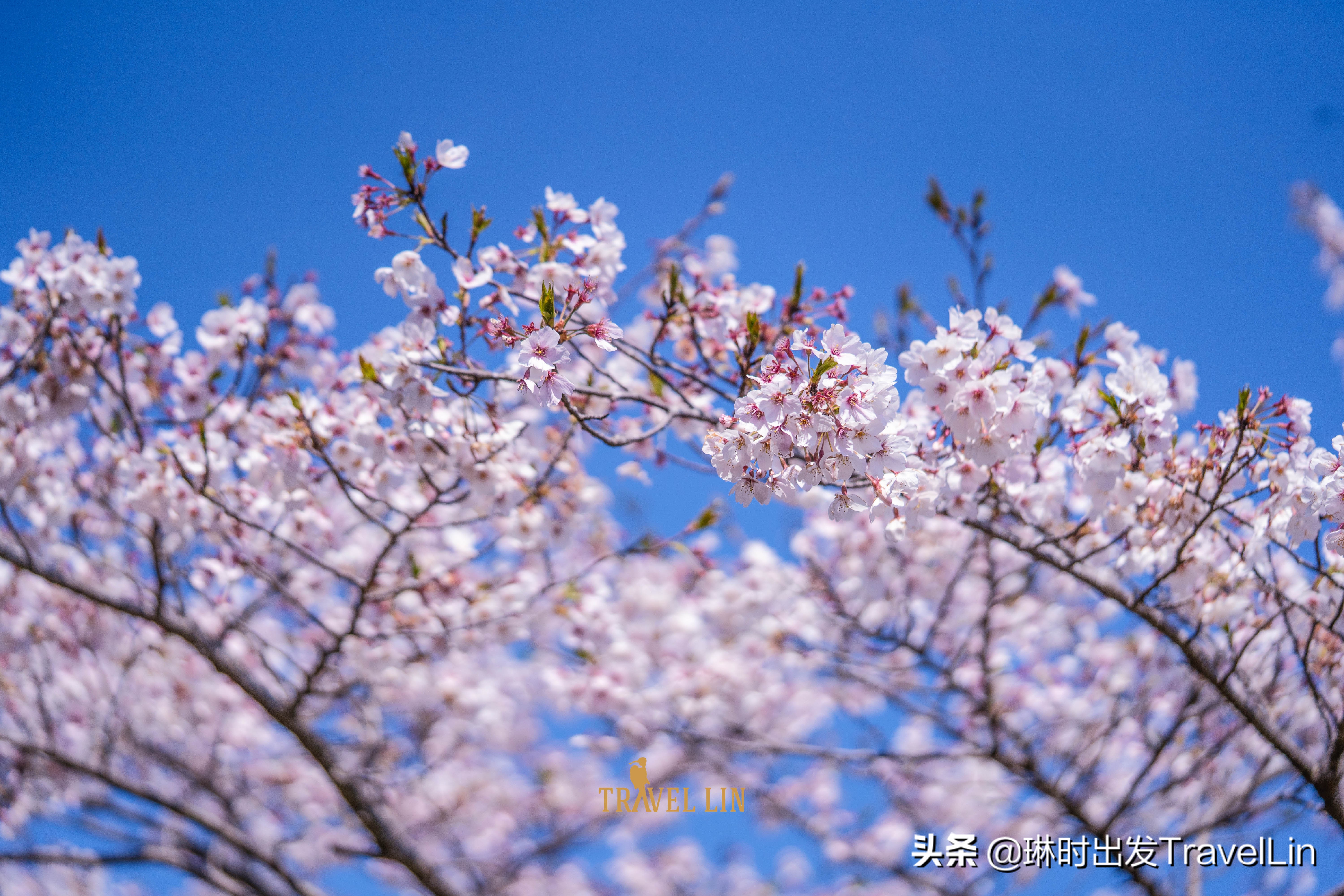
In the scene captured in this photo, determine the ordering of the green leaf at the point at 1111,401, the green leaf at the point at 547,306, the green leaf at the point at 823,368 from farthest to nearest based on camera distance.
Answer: the green leaf at the point at 1111,401
the green leaf at the point at 547,306
the green leaf at the point at 823,368

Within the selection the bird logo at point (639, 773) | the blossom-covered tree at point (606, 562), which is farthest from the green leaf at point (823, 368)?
the bird logo at point (639, 773)

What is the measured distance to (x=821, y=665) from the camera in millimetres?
4680

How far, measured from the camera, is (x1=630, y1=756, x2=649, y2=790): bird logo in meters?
5.14

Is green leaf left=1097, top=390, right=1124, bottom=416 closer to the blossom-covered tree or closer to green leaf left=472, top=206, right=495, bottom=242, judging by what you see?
the blossom-covered tree

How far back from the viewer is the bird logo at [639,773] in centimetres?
514

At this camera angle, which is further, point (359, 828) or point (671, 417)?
point (359, 828)

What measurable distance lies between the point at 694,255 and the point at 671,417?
112 cm

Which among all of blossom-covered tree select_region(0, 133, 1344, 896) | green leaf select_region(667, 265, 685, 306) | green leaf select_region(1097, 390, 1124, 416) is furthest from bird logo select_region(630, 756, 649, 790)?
green leaf select_region(1097, 390, 1124, 416)

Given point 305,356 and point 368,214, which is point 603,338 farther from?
point 305,356

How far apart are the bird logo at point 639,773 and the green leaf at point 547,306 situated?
146 inches

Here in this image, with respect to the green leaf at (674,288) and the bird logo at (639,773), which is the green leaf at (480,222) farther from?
the bird logo at (639,773)

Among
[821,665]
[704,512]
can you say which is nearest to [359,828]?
[821,665]

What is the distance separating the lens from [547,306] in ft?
7.29

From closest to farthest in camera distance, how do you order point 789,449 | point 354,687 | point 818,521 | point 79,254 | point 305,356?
point 789,449 → point 79,254 → point 305,356 → point 354,687 → point 818,521
